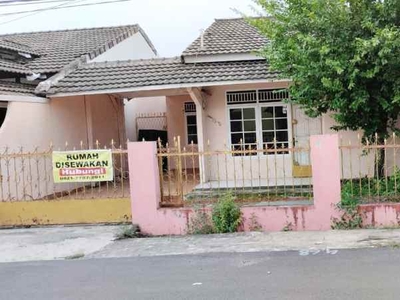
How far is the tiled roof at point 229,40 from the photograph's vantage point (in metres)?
13.2

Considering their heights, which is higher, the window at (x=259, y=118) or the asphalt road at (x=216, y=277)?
the window at (x=259, y=118)

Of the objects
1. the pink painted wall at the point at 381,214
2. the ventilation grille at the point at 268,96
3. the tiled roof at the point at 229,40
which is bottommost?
the pink painted wall at the point at 381,214

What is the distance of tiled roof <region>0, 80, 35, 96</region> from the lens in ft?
37.2

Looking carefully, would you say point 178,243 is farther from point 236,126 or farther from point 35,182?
point 236,126

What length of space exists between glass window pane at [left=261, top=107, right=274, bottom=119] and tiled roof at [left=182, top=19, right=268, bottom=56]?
5.32ft

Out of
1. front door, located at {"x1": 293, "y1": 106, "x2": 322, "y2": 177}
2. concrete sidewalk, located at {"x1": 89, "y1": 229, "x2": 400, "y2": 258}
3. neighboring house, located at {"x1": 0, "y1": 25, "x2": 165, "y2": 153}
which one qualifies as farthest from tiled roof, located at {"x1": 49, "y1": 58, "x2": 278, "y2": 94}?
concrete sidewalk, located at {"x1": 89, "y1": 229, "x2": 400, "y2": 258}

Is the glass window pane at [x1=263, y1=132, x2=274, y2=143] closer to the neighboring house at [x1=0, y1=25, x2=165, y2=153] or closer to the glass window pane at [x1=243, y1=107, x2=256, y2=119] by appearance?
the glass window pane at [x1=243, y1=107, x2=256, y2=119]

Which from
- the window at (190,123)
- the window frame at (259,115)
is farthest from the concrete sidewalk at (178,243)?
the window at (190,123)

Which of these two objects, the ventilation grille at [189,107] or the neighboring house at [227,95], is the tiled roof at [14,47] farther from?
the ventilation grille at [189,107]

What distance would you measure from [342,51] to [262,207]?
3.41 meters

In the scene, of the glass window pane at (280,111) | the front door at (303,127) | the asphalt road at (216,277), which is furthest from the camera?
the glass window pane at (280,111)

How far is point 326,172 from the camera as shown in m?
8.36

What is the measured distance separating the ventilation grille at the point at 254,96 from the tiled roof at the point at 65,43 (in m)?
4.94

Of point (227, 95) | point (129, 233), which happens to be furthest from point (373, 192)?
point (227, 95)
